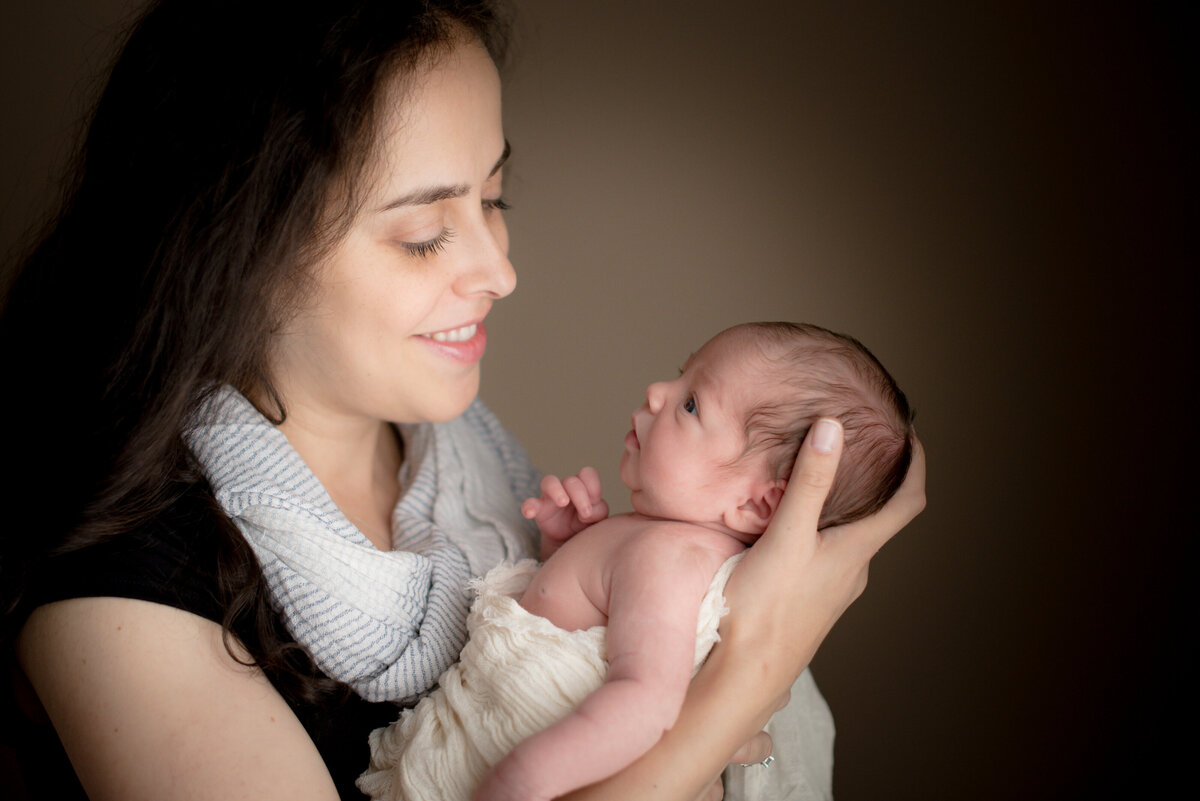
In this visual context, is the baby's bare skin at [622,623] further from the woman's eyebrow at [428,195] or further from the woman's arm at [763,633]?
the woman's eyebrow at [428,195]

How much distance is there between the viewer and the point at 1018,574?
6.78 ft

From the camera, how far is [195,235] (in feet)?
3.99

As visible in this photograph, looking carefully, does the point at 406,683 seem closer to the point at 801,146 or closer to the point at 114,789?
the point at 114,789

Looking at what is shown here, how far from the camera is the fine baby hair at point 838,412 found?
1.18m

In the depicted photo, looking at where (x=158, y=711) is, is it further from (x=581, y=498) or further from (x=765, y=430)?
(x=765, y=430)

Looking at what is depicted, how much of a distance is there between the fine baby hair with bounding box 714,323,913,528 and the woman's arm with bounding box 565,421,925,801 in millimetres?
52

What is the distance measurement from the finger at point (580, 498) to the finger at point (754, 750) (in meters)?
0.41

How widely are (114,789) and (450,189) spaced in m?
0.89

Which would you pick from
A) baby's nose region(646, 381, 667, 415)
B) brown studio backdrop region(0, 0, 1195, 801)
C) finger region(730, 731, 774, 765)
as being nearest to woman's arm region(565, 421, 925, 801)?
finger region(730, 731, 774, 765)

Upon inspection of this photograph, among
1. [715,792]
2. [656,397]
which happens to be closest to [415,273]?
[656,397]

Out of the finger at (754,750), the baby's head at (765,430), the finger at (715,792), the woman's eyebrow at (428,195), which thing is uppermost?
the woman's eyebrow at (428,195)

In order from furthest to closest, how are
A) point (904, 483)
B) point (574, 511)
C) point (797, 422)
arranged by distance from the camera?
point (574, 511) → point (904, 483) → point (797, 422)

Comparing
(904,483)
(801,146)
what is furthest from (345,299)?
(801,146)

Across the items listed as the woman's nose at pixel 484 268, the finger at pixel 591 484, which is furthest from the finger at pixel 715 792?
the woman's nose at pixel 484 268
